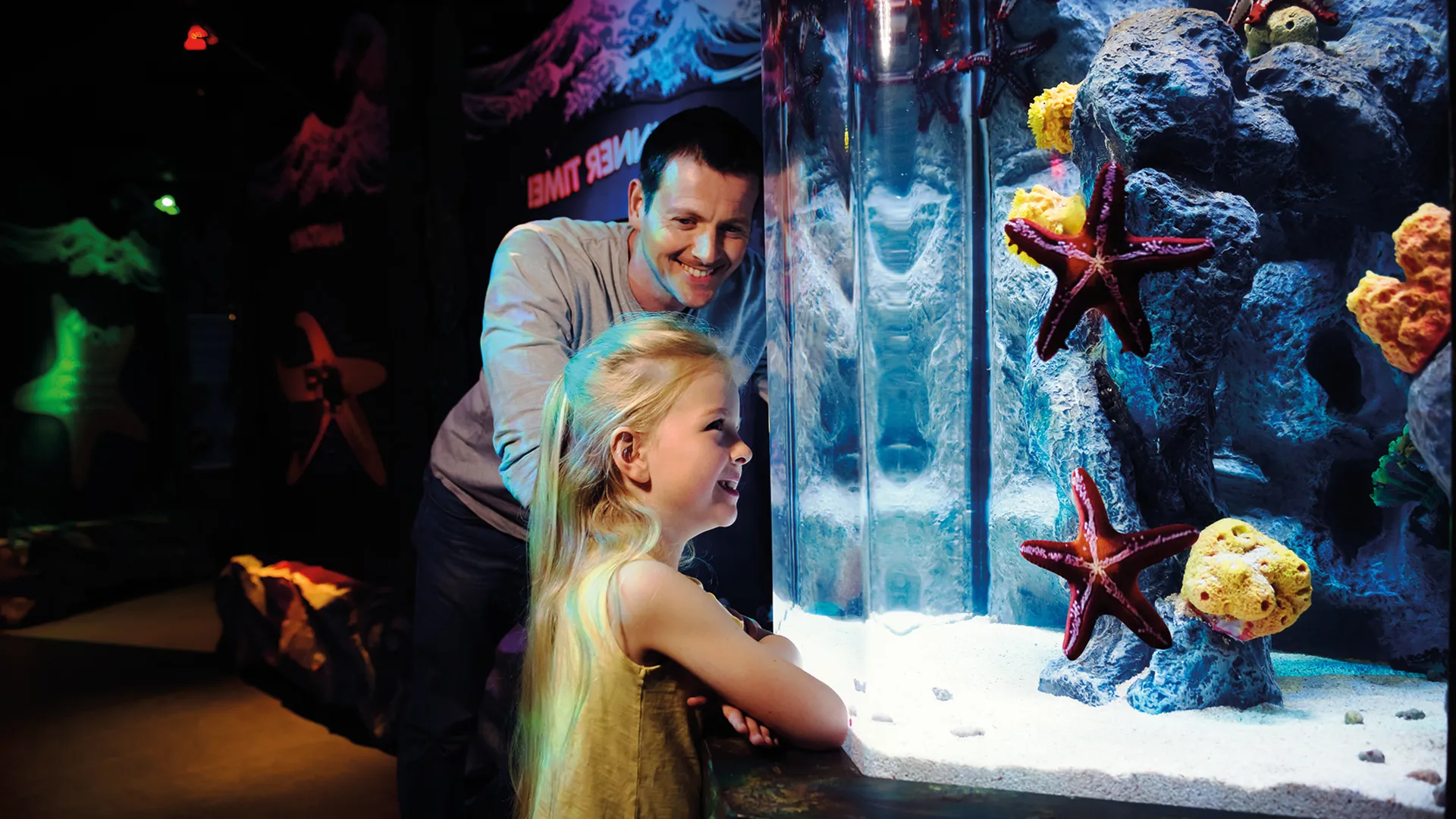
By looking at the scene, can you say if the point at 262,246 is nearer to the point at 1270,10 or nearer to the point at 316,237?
the point at 316,237

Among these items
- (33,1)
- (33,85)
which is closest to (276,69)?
(33,1)

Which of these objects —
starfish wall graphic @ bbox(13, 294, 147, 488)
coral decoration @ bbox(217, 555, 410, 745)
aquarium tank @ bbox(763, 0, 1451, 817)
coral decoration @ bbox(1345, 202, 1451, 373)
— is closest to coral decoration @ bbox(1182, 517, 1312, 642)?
aquarium tank @ bbox(763, 0, 1451, 817)

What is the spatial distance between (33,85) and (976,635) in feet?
21.0

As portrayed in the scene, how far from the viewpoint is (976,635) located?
141 centimetres

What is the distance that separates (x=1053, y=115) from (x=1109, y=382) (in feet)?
1.24

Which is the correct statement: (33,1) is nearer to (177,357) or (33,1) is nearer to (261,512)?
(177,357)

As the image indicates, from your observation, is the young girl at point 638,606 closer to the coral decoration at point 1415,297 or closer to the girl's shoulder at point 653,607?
the girl's shoulder at point 653,607

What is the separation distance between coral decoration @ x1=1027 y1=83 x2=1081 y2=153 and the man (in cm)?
81

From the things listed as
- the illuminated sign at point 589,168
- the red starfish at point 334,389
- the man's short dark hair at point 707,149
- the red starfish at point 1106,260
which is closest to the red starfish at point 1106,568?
the red starfish at point 1106,260

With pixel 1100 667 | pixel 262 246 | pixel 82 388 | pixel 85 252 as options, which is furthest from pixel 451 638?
pixel 85 252

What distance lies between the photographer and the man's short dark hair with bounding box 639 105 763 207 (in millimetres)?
2129

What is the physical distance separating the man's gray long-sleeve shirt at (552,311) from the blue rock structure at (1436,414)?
3.82 ft

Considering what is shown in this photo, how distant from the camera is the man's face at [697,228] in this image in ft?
6.91

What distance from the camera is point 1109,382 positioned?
1452mm
